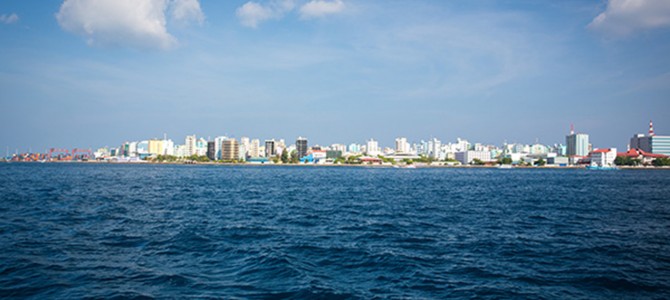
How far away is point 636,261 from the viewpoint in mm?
10570

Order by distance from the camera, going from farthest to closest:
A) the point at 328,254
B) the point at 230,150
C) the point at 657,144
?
1. the point at 230,150
2. the point at 657,144
3. the point at 328,254

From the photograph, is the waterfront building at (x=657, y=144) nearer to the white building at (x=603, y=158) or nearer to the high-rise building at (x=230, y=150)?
the white building at (x=603, y=158)

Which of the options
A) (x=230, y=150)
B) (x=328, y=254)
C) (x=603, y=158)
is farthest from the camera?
(x=230, y=150)

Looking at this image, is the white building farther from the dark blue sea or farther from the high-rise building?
the high-rise building

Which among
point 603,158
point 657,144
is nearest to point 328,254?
point 603,158

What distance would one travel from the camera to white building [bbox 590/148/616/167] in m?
138

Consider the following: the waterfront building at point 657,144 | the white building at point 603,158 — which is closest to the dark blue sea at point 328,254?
the white building at point 603,158

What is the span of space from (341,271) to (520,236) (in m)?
7.33

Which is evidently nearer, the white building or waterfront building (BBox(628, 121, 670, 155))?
the white building

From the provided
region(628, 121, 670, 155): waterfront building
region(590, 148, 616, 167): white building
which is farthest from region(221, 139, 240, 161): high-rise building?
region(628, 121, 670, 155): waterfront building

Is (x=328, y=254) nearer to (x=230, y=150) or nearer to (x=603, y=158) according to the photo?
(x=603, y=158)

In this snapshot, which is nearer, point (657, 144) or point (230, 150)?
point (657, 144)

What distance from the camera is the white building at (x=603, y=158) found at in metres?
138

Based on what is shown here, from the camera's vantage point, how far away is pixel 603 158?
138 m
